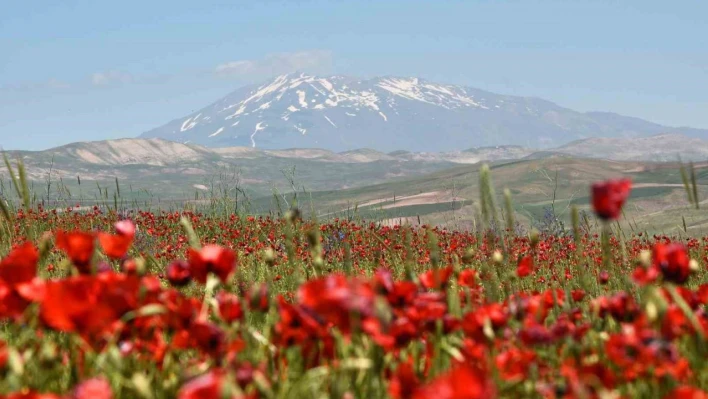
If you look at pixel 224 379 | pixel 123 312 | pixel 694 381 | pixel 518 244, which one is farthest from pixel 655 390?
pixel 518 244

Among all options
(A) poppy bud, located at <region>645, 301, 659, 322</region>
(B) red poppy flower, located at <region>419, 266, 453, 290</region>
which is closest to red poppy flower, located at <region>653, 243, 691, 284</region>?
(A) poppy bud, located at <region>645, 301, 659, 322</region>

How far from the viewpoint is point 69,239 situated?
1898 mm

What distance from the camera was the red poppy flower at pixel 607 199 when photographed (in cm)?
161

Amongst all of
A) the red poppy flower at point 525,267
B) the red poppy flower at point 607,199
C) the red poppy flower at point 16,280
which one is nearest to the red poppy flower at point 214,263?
the red poppy flower at point 16,280

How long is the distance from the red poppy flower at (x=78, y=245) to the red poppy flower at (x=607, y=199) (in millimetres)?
1122

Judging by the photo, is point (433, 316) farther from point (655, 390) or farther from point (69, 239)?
point (69, 239)

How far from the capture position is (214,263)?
6.11 feet

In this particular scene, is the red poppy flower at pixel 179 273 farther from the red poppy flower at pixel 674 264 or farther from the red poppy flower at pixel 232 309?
the red poppy flower at pixel 674 264

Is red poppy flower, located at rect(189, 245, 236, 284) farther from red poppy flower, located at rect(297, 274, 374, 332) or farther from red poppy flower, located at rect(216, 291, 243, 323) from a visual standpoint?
red poppy flower, located at rect(297, 274, 374, 332)

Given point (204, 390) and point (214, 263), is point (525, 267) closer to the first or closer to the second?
point (214, 263)

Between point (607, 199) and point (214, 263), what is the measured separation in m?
0.87

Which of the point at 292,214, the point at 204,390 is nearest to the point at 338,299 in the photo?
the point at 204,390

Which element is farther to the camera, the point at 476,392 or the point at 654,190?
the point at 654,190

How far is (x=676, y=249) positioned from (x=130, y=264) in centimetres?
126
